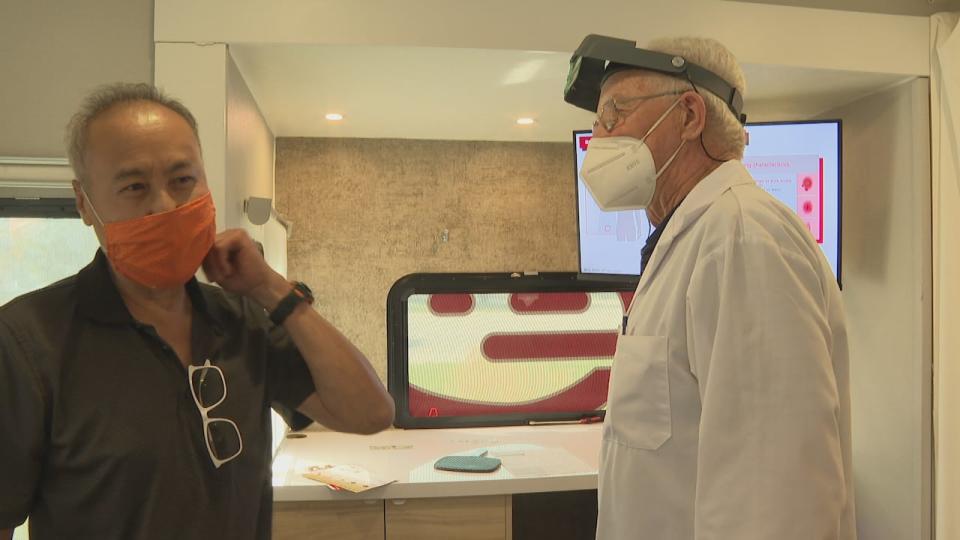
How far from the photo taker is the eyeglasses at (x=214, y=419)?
99cm

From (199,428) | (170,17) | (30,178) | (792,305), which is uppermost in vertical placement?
(170,17)

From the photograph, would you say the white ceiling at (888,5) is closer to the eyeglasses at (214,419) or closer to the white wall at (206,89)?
A: the white wall at (206,89)

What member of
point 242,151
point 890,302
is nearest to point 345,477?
point 242,151

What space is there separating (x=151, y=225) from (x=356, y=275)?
5.38ft

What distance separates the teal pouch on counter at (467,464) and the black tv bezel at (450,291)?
21.3 inches

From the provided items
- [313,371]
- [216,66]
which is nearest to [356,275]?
[216,66]

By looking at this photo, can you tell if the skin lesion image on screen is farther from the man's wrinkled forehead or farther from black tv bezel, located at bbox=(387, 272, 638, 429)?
Answer: the man's wrinkled forehead

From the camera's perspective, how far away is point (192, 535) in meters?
0.95

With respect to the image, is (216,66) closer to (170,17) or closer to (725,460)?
(170,17)

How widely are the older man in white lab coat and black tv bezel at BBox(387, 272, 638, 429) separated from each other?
50.6 inches

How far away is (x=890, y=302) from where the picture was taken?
84.3 inches

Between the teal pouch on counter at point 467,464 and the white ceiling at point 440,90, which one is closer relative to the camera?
the white ceiling at point 440,90

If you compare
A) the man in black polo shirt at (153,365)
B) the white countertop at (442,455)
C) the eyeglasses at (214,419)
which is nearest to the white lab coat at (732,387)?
the man in black polo shirt at (153,365)

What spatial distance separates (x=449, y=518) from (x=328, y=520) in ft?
0.99
